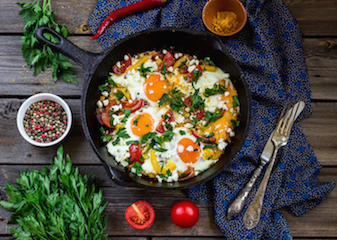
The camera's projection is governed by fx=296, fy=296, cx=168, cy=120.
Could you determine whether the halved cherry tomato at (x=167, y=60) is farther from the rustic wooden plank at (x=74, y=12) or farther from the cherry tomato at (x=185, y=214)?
the cherry tomato at (x=185, y=214)

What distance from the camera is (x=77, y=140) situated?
3.11 m

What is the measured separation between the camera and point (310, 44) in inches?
125

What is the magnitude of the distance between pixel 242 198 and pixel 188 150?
0.76 m

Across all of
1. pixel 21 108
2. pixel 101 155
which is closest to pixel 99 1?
pixel 21 108

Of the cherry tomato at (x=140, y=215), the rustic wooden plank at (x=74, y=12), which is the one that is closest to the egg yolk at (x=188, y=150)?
the cherry tomato at (x=140, y=215)

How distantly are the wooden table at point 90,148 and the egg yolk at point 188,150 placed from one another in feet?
1.88

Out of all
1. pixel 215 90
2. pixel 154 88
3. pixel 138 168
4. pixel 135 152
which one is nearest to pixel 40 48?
pixel 154 88

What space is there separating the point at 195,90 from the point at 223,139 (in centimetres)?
53

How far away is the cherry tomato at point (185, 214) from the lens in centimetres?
290

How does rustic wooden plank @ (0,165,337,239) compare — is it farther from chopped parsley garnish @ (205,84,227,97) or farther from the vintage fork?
chopped parsley garnish @ (205,84,227,97)


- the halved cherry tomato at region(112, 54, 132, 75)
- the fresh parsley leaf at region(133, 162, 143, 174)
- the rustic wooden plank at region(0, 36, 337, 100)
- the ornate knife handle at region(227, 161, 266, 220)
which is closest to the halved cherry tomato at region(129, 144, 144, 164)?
the fresh parsley leaf at region(133, 162, 143, 174)

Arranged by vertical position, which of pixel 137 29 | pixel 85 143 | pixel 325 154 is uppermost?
pixel 137 29

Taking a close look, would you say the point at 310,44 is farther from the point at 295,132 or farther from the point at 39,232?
the point at 39,232

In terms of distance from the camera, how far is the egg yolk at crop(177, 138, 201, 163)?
270 cm
